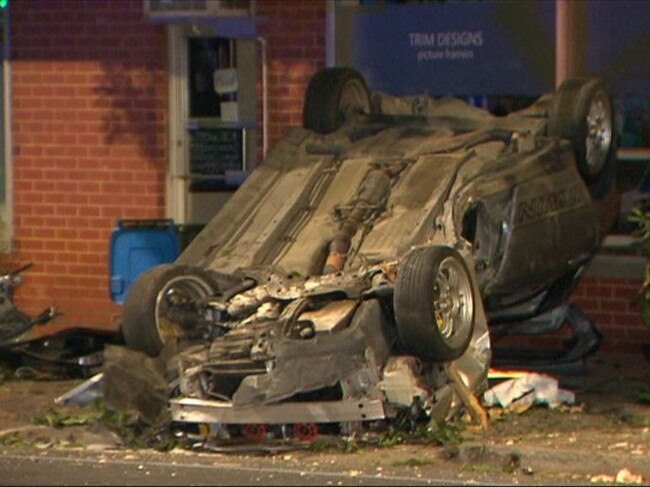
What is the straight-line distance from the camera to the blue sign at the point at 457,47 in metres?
14.9

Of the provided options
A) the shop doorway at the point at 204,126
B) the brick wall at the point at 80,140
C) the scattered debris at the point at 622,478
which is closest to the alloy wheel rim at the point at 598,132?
the shop doorway at the point at 204,126

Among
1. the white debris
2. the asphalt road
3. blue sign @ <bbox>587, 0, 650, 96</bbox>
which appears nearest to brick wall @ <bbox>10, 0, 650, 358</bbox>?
blue sign @ <bbox>587, 0, 650, 96</bbox>

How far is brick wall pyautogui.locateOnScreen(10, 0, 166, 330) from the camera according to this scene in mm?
16219

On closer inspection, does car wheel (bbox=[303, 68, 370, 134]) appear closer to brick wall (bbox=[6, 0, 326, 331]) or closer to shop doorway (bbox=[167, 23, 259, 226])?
shop doorway (bbox=[167, 23, 259, 226])

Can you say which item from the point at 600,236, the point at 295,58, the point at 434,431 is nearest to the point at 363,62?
the point at 295,58

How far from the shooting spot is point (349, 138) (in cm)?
1358

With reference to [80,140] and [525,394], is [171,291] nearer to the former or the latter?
[525,394]

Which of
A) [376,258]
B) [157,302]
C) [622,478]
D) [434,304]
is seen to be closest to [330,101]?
[376,258]

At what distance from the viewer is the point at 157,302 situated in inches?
462

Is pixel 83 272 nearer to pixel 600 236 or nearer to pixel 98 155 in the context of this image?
pixel 98 155

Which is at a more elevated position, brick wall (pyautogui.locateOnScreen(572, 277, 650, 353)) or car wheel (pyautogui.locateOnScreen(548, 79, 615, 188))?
car wheel (pyautogui.locateOnScreen(548, 79, 615, 188))

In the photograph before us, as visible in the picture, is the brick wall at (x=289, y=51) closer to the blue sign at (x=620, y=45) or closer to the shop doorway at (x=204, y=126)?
the shop doorway at (x=204, y=126)

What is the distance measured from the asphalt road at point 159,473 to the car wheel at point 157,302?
95cm

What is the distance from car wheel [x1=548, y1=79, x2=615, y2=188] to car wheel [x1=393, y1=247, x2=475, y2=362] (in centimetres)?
199
